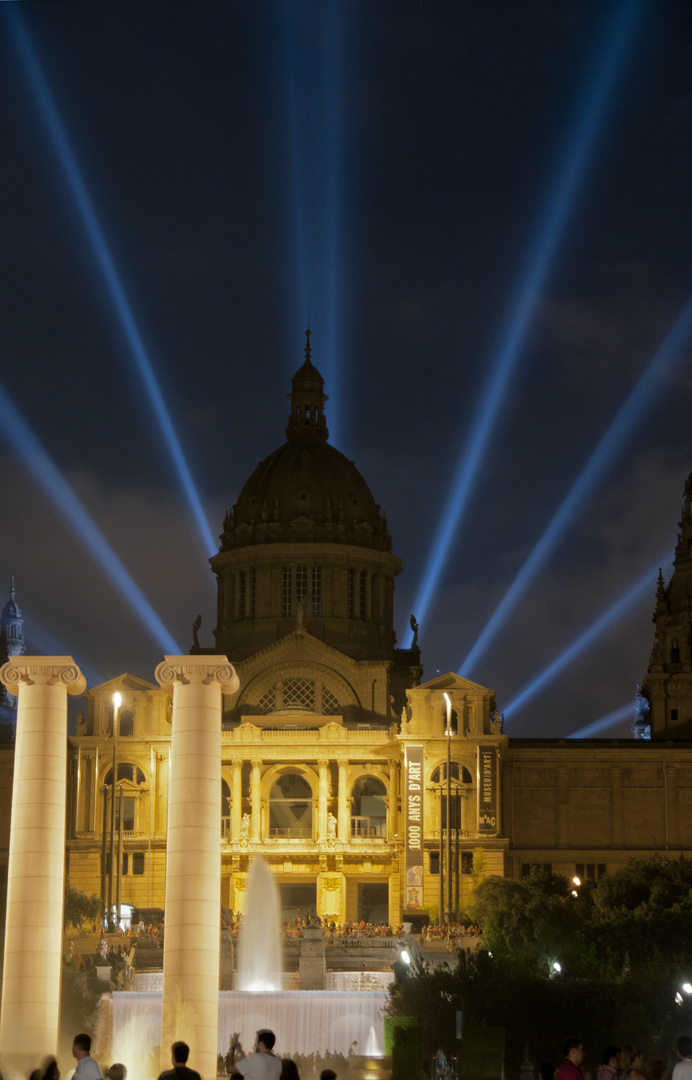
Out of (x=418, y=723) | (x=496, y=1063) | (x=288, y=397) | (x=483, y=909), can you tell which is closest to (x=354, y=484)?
(x=288, y=397)

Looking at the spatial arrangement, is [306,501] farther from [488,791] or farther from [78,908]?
[78,908]

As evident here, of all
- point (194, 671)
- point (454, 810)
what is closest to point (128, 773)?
point (454, 810)

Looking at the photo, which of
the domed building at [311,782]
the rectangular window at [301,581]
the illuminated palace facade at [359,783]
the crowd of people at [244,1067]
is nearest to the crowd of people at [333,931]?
the illuminated palace facade at [359,783]

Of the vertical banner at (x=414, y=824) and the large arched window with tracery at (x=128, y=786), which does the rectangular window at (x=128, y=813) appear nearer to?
the large arched window with tracery at (x=128, y=786)

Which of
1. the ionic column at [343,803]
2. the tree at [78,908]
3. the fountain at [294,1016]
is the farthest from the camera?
Answer: the ionic column at [343,803]

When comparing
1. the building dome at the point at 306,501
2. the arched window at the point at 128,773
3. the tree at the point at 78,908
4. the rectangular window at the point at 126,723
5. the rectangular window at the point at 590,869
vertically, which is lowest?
the tree at the point at 78,908

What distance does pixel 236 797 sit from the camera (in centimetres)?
10688

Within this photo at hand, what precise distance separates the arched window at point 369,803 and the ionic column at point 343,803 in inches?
89.3

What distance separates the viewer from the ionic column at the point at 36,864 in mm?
44062

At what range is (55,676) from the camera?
45.7 meters

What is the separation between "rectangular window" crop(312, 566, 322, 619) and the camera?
11994 centimetres

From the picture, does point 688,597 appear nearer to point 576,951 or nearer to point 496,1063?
point 576,951

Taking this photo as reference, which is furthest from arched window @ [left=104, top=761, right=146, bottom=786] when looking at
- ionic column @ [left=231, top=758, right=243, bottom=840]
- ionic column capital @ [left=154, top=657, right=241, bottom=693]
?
ionic column capital @ [left=154, top=657, right=241, bottom=693]

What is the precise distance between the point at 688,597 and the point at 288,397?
30.7m
